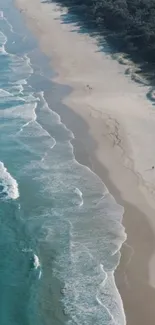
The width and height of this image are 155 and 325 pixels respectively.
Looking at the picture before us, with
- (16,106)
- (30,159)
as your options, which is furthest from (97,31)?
(30,159)

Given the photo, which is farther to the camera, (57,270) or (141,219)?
(141,219)

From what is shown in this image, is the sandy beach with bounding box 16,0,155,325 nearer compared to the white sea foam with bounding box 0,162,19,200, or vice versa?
the sandy beach with bounding box 16,0,155,325

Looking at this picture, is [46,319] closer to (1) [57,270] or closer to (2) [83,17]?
(1) [57,270]

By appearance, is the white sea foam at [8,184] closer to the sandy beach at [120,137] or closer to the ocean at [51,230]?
the ocean at [51,230]

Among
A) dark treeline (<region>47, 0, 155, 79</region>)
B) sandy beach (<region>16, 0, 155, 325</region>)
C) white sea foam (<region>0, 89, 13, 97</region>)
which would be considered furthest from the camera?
dark treeline (<region>47, 0, 155, 79</region>)

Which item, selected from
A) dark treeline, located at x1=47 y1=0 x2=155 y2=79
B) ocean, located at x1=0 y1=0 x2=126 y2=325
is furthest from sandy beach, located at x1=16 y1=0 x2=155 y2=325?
dark treeline, located at x1=47 y1=0 x2=155 y2=79

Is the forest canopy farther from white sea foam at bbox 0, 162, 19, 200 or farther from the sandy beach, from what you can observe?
white sea foam at bbox 0, 162, 19, 200
